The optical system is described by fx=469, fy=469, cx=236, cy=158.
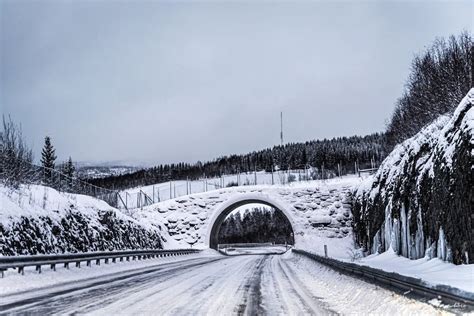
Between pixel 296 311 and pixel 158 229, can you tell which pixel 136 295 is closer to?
pixel 296 311

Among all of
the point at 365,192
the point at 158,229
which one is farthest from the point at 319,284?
the point at 158,229

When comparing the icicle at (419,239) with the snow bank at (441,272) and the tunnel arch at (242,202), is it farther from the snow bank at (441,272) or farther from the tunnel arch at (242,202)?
the tunnel arch at (242,202)

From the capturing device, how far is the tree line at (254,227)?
13238 cm

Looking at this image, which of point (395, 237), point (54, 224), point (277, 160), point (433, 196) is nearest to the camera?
point (433, 196)

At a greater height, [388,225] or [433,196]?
[433,196]

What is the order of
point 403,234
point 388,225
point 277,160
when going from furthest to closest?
1. point 277,160
2. point 388,225
3. point 403,234

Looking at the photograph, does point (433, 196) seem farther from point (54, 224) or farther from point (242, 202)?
point (242, 202)

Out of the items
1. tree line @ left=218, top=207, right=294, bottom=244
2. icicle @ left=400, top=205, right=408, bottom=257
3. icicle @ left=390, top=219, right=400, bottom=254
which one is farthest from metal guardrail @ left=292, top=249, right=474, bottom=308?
tree line @ left=218, top=207, right=294, bottom=244

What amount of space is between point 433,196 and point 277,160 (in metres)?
112

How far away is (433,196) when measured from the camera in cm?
1341

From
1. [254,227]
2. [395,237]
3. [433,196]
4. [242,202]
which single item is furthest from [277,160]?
[433,196]

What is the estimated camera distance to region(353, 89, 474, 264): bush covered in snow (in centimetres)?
1098

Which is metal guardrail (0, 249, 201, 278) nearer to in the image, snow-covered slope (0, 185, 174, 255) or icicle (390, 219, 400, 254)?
snow-covered slope (0, 185, 174, 255)

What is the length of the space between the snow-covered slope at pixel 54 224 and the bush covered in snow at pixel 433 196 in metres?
13.3
